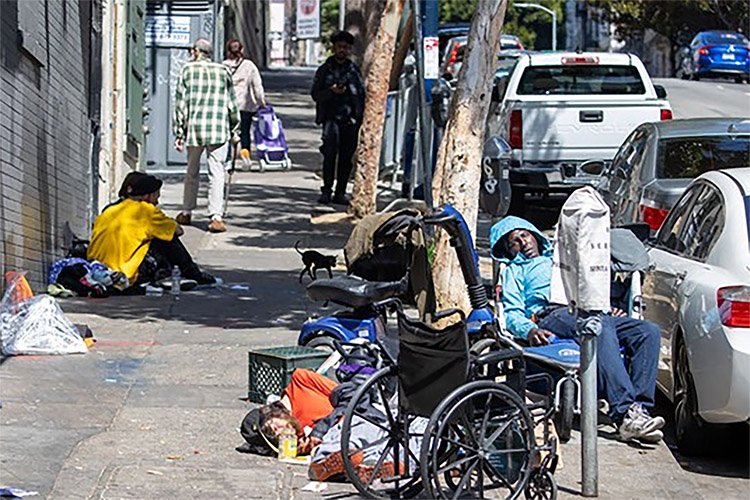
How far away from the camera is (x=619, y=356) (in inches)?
314

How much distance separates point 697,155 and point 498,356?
5.96 meters

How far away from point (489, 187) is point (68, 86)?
480cm

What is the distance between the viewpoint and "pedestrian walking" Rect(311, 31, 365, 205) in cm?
1756

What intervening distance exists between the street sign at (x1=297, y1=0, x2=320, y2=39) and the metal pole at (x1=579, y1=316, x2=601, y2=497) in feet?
131

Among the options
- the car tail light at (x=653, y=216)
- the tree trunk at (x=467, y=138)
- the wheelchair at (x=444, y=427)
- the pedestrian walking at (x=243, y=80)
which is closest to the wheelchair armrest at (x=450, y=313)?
the wheelchair at (x=444, y=427)

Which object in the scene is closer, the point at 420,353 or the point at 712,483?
the point at 420,353

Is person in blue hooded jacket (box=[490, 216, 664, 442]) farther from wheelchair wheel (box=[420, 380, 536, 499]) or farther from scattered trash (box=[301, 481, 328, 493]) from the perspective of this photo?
scattered trash (box=[301, 481, 328, 493])

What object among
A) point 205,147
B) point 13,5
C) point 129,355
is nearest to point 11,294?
point 129,355

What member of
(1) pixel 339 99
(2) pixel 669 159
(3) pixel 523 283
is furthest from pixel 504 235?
(1) pixel 339 99

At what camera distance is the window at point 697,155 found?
476 inches

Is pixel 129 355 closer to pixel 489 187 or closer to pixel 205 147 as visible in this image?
pixel 489 187

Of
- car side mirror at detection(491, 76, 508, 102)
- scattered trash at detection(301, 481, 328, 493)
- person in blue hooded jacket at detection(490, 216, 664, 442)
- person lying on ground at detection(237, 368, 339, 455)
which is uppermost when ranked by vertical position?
car side mirror at detection(491, 76, 508, 102)

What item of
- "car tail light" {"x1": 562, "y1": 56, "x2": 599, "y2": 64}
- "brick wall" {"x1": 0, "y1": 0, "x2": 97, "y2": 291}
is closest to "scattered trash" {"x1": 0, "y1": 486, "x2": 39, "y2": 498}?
"brick wall" {"x1": 0, "y1": 0, "x2": 97, "y2": 291}

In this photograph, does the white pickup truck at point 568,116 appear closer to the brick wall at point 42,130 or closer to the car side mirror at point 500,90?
the car side mirror at point 500,90
